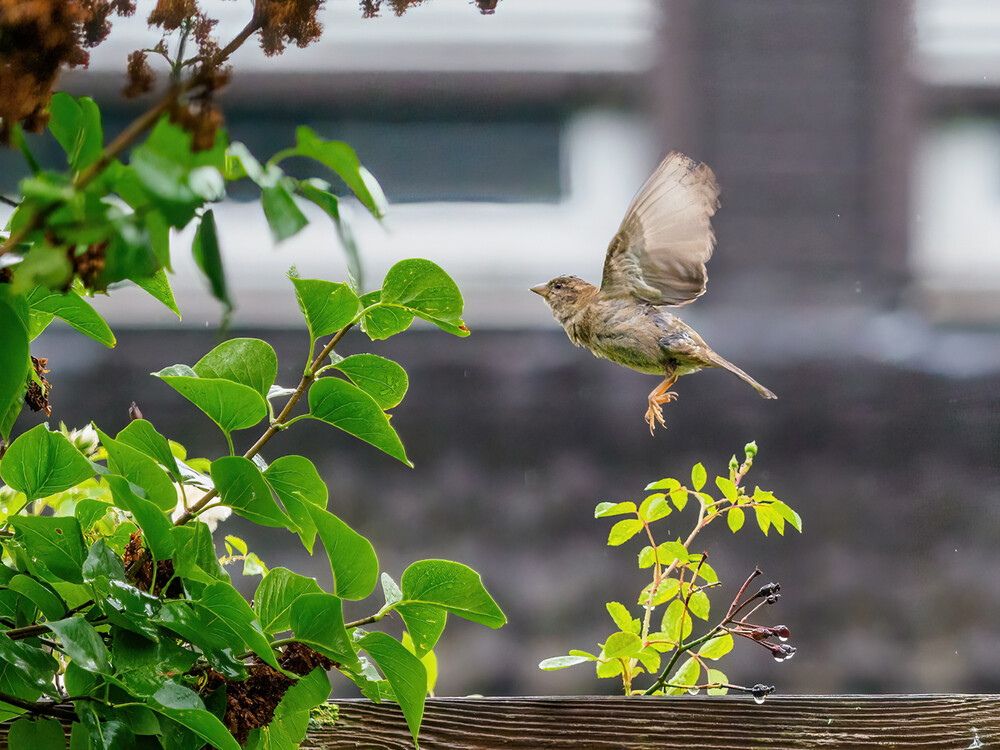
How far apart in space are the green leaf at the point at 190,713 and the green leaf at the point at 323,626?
5cm

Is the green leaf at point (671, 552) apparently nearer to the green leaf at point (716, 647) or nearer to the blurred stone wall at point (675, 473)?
the green leaf at point (716, 647)

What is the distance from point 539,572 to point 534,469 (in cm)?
17

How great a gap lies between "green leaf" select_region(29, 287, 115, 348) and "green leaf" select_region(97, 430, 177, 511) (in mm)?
55

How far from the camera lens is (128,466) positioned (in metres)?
0.32

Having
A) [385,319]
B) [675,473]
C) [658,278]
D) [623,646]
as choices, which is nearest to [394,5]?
[385,319]

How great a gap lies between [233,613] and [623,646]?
1.15 feet

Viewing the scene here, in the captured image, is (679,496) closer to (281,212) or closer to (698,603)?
(698,603)

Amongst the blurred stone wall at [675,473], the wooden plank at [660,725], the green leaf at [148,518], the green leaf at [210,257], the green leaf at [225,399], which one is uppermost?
the green leaf at [210,257]

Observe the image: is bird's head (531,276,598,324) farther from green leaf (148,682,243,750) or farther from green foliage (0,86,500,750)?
green leaf (148,682,243,750)

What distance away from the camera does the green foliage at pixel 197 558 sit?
0.26 metres

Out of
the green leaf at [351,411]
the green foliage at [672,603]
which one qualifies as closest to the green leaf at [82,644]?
the green leaf at [351,411]

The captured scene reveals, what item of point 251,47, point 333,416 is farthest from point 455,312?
point 251,47

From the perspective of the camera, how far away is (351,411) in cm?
34

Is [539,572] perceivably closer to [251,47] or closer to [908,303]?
[908,303]
